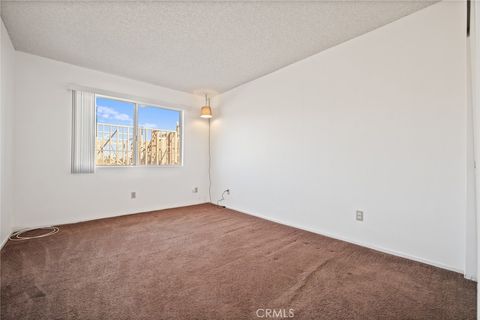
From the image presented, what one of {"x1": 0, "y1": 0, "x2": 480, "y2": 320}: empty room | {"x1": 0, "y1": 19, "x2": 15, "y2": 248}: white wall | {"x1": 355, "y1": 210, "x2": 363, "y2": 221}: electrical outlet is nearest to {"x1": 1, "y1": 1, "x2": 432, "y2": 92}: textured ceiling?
{"x1": 0, "y1": 0, "x2": 480, "y2": 320}: empty room

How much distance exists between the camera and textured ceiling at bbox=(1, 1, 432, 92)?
1935mm

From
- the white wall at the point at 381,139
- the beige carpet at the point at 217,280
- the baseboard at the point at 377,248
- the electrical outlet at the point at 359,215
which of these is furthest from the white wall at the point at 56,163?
the electrical outlet at the point at 359,215

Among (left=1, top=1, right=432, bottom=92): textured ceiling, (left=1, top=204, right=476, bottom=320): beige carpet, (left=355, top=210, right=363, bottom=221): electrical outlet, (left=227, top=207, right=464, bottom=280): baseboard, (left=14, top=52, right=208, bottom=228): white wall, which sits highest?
(left=1, top=1, right=432, bottom=92): textured ceiling

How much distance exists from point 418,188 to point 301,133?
1472mm

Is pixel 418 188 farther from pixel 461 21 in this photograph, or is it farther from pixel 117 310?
pixel 117 310

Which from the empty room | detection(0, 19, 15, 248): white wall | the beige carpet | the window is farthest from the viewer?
the window

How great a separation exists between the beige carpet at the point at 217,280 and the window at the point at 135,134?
5.01 ft

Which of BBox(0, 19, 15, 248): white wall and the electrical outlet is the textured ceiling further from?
the electrical outlet

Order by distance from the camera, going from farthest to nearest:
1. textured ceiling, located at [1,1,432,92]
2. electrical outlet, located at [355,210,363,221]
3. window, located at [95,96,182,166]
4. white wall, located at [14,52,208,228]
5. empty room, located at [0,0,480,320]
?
window, located at [95,96,182,166]
white wall, located at [14,52,208,228]
electrical outlet, located at [355,210,363,221]
textured ceiling, located at [1,1,432,92]
empty room, located at [0,0,480,320]

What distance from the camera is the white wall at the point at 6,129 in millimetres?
2188

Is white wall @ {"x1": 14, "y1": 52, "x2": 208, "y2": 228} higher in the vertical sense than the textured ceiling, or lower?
lower

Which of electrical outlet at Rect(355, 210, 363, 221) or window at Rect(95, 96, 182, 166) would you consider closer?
electrical outlet at Rect(355, 210, 363, 221)

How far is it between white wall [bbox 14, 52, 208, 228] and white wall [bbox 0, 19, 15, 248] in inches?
6.9

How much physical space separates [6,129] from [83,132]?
2.75 ft
